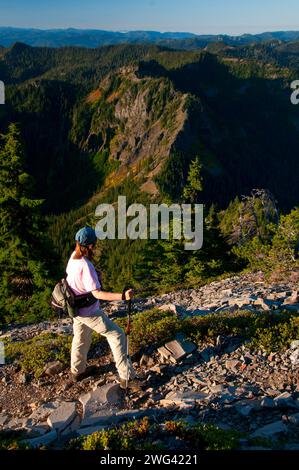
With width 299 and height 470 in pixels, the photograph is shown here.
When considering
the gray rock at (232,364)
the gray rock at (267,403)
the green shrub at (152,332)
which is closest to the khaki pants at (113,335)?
the green shrub at (152,332)

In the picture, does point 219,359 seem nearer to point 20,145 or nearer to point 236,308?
point 236,308

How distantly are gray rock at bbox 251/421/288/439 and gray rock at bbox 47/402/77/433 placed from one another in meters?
3.17

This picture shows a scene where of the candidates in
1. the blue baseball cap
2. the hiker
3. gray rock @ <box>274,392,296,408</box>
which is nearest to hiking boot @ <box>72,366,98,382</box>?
the hiker

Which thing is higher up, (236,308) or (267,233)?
(236,308)

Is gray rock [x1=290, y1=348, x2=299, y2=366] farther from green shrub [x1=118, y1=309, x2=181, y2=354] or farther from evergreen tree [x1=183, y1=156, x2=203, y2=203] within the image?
evergreen tree [x1=183, y1=156, x2=203, y2=203]

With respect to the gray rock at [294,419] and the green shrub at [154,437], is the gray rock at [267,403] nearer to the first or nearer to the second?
the gray rock at [294,419]

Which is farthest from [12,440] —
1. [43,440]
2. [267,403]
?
[267,403]

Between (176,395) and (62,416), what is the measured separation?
2.17 meters

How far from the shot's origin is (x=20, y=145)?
24.0 metres

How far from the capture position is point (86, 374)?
9.66 meters

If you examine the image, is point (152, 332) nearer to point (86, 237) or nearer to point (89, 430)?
point (86, 237)

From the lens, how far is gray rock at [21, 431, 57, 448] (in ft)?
22.2

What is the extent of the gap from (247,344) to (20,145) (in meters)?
18.5

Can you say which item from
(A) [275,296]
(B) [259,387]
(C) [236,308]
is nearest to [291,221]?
(A) [275,296]
